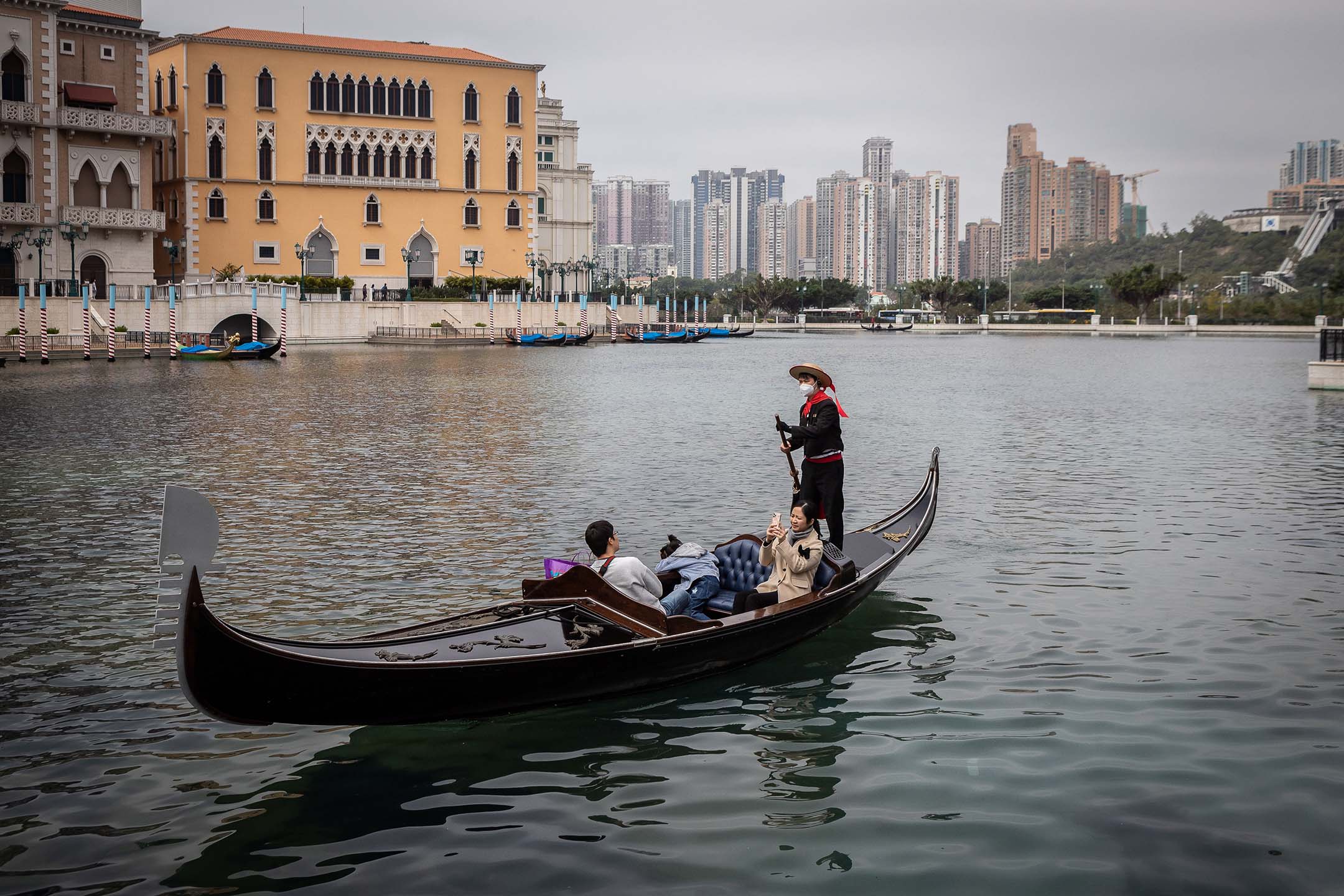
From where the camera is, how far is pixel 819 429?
10016 millimetres

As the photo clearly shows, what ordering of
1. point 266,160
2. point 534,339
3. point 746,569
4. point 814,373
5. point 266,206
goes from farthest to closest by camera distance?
1. point 266,206
2. point 266,160
3. point 534,339
4. point 814,373
5. point 746,569

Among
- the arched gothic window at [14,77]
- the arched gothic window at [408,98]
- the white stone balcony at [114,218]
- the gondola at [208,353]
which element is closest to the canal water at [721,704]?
the gondola at [208,353]

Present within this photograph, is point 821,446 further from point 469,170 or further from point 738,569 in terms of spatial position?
point 469,170

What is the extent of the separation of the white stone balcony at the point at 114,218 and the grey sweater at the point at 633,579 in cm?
5402

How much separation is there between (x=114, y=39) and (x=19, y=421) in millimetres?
41894

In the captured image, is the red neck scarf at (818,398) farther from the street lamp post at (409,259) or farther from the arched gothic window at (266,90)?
the arched gothic window at (266,90)

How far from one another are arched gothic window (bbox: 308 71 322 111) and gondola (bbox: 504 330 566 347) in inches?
688

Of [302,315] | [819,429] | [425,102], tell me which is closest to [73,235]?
[302,315]

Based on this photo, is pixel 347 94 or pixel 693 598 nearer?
pixel 693 598

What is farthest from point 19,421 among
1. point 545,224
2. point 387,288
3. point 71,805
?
point 545,224

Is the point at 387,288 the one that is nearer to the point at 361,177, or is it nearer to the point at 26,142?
the point at 361,177

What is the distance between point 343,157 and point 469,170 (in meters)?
7.27

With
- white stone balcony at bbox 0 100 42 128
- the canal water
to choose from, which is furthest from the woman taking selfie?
white stone balcony at bbox 0 100 42 128

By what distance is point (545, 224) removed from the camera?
98.3 meters
